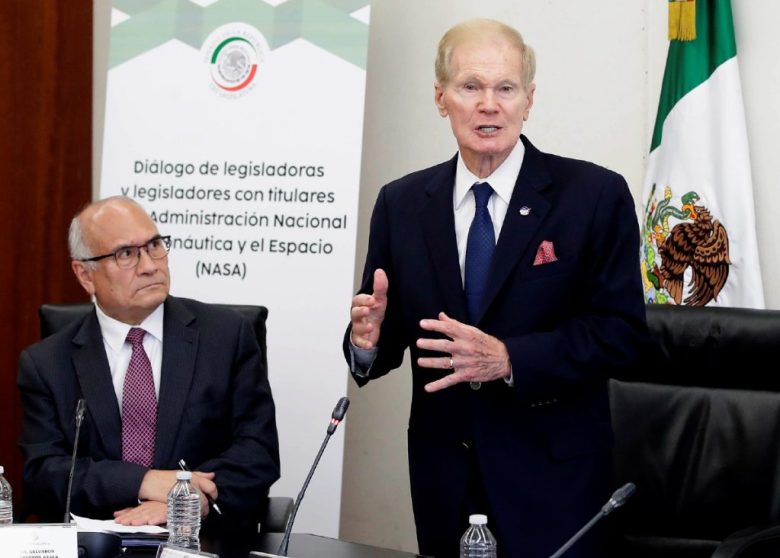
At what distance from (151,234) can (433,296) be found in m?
1.05

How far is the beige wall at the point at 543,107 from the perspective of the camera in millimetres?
3936

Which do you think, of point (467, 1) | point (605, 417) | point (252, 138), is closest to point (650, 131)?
point (467, 1)

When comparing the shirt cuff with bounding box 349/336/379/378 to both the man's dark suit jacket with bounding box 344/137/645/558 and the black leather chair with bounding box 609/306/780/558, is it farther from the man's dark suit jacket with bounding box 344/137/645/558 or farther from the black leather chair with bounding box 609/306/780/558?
the black leather chair with bounding box 609/306/780/558

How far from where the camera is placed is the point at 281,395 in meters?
4.07

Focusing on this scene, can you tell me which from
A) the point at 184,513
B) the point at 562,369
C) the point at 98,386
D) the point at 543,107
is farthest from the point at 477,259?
the point at 543,107

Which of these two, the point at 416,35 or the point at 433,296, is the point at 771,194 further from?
the point at 433,296

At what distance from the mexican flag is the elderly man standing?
1.53 metres

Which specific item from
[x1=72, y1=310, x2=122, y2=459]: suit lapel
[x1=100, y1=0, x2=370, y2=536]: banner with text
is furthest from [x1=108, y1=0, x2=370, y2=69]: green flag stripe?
[x1=72, y1=310, x2=122, y2=459]: suit lapel

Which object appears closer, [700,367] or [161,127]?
[700,367]

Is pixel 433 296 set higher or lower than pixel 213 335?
higher

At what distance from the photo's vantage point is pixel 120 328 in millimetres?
3107

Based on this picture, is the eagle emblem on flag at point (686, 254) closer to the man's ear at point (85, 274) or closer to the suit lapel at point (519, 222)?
the suit lapel at point (519, 222)

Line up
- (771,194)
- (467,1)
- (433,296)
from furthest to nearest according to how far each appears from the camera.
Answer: (467,1) → (771,194) → (433,296)

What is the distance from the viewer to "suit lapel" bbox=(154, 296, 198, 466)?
2.98 m
